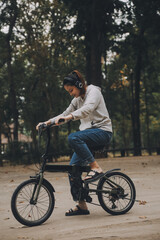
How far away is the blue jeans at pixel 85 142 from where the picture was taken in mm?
5078

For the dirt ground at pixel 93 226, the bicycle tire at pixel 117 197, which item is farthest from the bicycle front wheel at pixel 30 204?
the bicycle tire at pixel 117 197

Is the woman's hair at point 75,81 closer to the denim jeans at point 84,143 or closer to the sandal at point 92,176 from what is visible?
the denim jeans at point 84,143

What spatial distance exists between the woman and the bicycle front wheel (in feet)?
1.76

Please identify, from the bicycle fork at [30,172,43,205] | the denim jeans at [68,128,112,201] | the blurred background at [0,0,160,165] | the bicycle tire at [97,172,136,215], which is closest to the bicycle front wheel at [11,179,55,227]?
the bicycle fork at [30,172,43,205]

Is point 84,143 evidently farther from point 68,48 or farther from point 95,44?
point 68,48

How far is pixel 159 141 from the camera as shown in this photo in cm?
2227

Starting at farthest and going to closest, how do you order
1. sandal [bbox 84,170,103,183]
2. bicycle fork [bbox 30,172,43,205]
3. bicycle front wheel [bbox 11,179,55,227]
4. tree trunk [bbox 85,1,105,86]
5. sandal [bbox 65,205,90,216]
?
tree trunk [bbox 85,1,105,86]
sandal [bbox 65,205,90,216]
sandal [bbox 84,170,103,183]
bicycle fork [bbox 30,172,43,205]
bicycle front wheel [bbox 11,179,55,227]

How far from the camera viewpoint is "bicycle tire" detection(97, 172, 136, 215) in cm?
539

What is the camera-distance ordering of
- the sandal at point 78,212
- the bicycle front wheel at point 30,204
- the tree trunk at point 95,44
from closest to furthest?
the bicycle front wheel at point 30,204 → the sandal at point 78,212 → the tree trunk at point 95,44

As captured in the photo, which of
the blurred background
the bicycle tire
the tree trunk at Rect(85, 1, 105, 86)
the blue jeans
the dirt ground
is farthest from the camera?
the blurred background

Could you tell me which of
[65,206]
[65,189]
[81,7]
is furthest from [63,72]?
[65,206]

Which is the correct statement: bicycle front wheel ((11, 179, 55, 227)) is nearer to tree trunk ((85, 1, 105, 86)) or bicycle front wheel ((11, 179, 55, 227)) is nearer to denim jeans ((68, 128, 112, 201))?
denim jeans ((68, 128, 112, 201))

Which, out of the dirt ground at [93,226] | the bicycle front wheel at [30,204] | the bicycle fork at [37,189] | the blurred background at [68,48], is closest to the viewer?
the dirt ground at [93,226]

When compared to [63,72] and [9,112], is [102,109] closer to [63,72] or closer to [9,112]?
[63,72]
